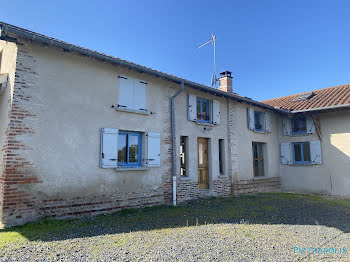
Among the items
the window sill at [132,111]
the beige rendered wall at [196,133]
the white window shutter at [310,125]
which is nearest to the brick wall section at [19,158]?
the window sill at [132,111]

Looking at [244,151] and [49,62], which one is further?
[244,151]

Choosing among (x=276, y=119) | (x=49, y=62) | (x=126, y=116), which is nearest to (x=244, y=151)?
(x=276, y=119)

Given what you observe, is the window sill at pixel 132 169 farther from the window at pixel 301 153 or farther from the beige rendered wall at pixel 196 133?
the window at pixel 301 153

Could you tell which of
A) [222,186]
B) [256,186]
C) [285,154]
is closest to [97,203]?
[222,186]

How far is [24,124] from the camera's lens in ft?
17.1

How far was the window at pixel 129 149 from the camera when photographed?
22.5ft

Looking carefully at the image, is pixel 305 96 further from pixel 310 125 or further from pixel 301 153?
pixel 301 153

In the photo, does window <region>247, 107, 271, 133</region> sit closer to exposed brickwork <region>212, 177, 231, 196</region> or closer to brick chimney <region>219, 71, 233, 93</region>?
brick chimney <region>219, 71, 233, 93</region>

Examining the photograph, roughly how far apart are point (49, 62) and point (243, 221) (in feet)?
20.1

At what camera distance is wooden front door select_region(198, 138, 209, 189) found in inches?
365

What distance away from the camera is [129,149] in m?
7.05

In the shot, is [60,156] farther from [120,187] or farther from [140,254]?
[140,254]

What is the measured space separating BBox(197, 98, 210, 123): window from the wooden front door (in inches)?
33.9

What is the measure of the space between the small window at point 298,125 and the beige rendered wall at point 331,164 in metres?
Result: 0.35
